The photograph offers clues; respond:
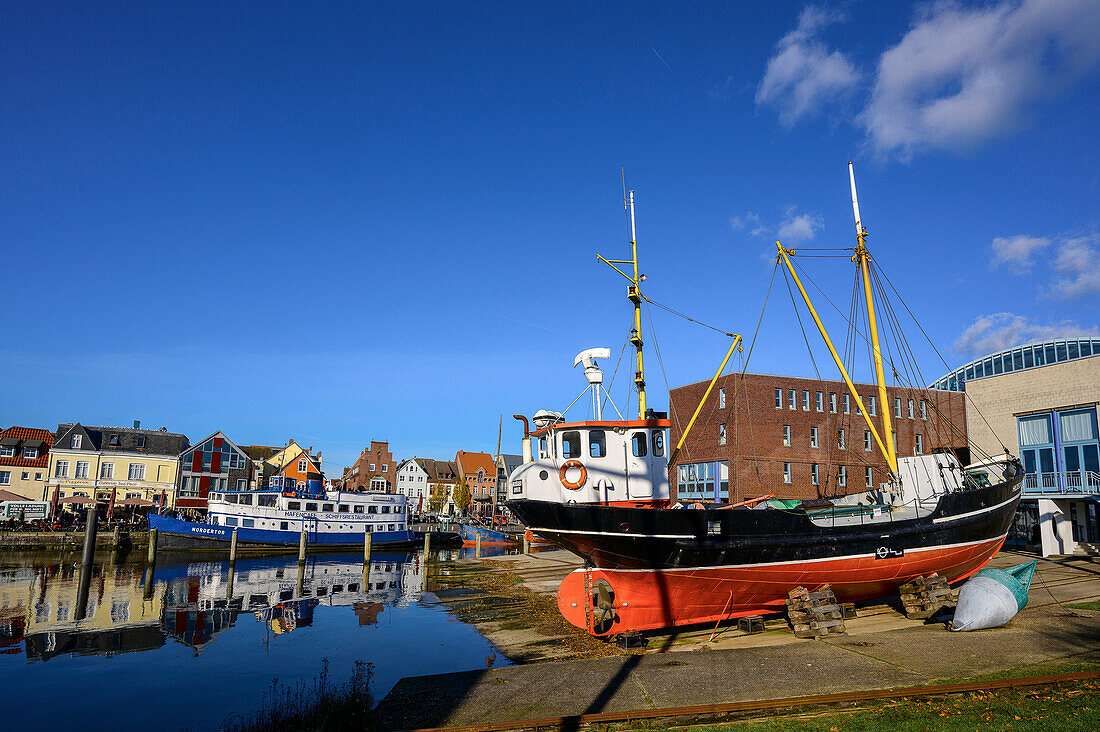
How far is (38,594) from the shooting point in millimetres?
27047

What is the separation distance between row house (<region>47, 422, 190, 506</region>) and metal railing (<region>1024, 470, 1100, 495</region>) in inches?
2615

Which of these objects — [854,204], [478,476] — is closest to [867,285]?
[854,204]

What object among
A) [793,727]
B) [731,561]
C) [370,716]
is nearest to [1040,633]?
[731,561]

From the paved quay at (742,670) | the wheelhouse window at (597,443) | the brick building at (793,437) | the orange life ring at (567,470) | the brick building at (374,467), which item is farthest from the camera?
the brick building at (374,467)

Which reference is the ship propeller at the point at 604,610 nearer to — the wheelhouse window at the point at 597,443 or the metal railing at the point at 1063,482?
the wheelhouse window at the point at 597,443

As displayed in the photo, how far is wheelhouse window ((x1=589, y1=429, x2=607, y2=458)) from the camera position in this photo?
1956cm

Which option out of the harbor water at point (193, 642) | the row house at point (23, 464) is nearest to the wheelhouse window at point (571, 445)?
the harbor water at point (193, 642)

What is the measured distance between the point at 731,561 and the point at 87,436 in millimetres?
61263

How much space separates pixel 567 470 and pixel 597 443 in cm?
129

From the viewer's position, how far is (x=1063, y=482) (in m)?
32.1

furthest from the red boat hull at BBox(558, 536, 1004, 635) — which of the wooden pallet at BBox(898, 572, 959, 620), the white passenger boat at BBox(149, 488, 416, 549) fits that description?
the white passenger boat at BBox(149, 488, 416, 549)

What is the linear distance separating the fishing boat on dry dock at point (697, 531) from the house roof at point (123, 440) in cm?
5503

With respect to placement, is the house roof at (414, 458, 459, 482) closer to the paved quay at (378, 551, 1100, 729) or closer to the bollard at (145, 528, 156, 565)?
the bollard at (145, 528, 156, 565)

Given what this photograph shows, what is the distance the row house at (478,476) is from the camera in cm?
9850
